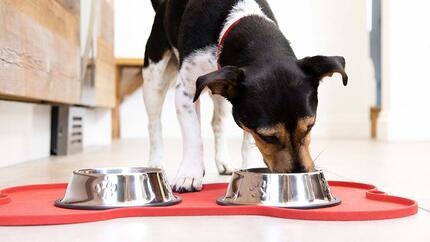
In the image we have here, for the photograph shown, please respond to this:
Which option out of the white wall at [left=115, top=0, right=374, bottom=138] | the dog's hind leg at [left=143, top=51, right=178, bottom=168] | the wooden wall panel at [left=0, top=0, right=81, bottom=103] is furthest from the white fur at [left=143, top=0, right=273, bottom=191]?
the white wall at [left=115, top=0, right=374, bottom=138]

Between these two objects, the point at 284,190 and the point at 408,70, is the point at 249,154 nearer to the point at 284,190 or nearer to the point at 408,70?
the point at 284,190

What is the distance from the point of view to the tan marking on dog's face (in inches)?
68.5

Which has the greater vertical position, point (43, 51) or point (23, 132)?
point (43, 51)

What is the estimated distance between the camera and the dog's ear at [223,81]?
5.36 ft

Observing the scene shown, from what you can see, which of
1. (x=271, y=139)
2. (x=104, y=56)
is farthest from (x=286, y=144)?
(x=104, y=56)

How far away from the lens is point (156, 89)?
2689mm

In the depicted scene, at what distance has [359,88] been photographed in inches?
263

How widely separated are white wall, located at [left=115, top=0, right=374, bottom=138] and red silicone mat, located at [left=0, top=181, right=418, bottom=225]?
4.84 metres

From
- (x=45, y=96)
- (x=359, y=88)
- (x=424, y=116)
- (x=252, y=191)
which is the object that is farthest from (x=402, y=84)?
(x=252, y=191)

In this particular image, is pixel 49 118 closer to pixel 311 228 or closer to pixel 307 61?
pixel 307 61

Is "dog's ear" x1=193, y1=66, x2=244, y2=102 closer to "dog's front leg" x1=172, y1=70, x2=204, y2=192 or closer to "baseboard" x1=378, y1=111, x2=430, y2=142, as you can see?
"dog's front leg" x1=172, y1=70, x2=204, y2=192

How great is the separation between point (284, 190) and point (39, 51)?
1.62 m

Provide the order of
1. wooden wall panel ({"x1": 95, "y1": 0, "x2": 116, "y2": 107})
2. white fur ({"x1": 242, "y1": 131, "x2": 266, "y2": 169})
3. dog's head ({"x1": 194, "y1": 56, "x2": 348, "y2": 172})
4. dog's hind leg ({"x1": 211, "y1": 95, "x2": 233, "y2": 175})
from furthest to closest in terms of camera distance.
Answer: wooden wall panel ({"x1": 95, "y1": 0, "x2": 116, "y2": 107}), dog's hind leg ({"x1": 211, "y1": 95, "x2": 233, "y2": 175}), white fur ({"x1": 242, "y1": 131, "x2": 266, "y2": 169}), dog's head ({"x1": 194, "y1": 56, "x2": 348, "y2": 172})

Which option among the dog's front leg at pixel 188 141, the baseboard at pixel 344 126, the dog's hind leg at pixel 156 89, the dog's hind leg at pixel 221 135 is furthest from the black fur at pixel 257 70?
the baseboard at pixel 344 126
